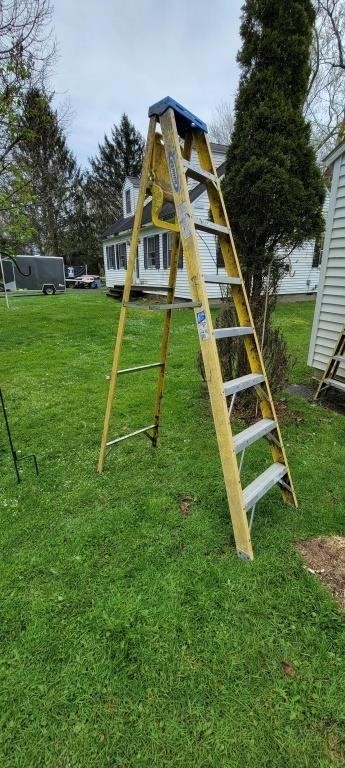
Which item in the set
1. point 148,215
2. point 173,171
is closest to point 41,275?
point 148,215

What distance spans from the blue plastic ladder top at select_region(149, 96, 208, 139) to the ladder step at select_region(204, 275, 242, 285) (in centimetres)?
93

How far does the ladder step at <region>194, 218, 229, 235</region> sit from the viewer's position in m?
2.00

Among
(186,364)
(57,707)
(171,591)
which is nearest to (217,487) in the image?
(171,591)

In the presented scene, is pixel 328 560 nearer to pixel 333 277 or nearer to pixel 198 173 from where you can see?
pixel 198 173

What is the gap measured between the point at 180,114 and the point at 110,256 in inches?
809

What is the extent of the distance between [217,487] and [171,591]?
3.28ft

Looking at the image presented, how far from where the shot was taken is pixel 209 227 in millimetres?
2066

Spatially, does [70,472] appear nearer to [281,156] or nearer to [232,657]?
[232,657]

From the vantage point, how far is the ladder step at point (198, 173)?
2006 mm

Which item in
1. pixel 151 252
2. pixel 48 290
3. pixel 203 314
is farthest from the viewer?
pixel 48 290

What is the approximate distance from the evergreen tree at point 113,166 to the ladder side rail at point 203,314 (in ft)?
121

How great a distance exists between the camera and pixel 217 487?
2.75 meters

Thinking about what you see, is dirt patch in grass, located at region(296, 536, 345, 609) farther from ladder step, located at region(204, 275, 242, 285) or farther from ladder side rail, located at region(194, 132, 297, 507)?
ladder step, located at region(204, 275, 242, 285)

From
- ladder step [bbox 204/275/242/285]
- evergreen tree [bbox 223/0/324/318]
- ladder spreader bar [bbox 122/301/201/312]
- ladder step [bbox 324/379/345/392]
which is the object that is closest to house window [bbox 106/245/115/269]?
evergreen tree [bbox 223/0/324/318]
